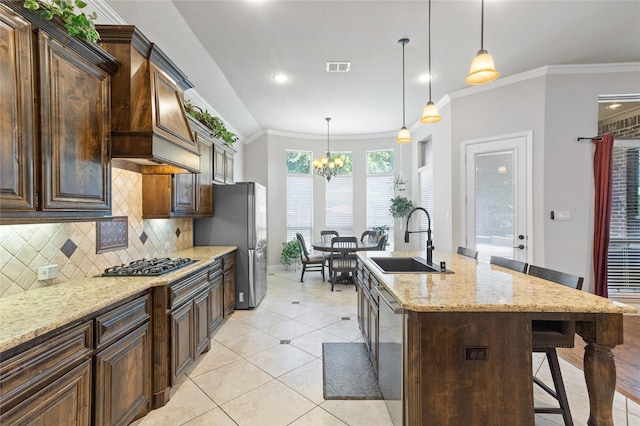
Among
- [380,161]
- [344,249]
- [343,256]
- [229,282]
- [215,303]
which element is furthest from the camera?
[380,161]

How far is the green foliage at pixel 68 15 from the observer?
1454 mm

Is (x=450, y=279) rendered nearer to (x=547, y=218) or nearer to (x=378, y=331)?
(x=378, y=331)

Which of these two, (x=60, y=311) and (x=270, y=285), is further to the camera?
(x=270, y=285)

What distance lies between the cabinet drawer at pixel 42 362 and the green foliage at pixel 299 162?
596 centimetres

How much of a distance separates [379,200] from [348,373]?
5197 mm

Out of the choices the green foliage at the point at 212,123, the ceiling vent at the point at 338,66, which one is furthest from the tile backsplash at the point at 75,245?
the ceiling vent at the point at 338,66

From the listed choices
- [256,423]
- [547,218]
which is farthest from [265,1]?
[547,218]

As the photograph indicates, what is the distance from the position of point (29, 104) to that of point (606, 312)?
2913 mm

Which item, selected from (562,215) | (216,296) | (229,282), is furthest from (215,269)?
(562,215)

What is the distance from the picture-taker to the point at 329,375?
2.56 metres

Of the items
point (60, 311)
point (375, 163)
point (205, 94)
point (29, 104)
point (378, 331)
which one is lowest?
point (378, 331)

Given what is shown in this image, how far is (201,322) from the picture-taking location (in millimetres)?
2840

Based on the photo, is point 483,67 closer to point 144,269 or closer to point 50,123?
point 50,123

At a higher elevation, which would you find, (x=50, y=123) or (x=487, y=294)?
(x=50, y=123)
